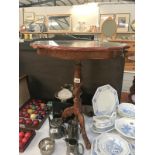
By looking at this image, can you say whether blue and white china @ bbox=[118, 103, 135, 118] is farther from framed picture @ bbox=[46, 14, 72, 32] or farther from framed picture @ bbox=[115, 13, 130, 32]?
framed picture @ bbox=[46, 14, 72, 32]

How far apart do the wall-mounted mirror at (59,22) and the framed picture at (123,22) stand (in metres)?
1.48

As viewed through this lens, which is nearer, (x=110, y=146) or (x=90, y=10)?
(x=110, y=146)

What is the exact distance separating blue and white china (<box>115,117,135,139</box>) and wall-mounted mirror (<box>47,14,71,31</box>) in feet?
15.2

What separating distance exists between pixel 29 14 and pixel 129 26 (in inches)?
128

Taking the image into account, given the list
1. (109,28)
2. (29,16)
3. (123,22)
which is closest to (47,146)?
(109,28)

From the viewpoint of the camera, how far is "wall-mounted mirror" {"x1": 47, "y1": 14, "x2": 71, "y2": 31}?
18.1 feet

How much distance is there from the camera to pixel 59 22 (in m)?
5.57

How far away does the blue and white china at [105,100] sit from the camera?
1.37 metres

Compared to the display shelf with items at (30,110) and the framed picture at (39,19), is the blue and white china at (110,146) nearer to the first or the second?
the display shelf with items at (30,110)

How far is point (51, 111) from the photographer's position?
4.84ft

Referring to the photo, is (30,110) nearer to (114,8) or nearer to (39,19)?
(114,8)

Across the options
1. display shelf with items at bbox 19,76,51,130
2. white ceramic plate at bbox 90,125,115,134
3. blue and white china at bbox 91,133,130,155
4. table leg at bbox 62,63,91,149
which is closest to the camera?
blue and white china at bbox 91,133,130,155

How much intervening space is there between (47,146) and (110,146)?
359mm

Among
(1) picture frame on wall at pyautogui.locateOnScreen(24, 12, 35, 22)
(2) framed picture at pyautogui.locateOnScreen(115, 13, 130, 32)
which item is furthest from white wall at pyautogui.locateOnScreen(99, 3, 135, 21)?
(1) picture frame on wall at pyautogui.locateOnScreen(24, 12, 35, 22)
